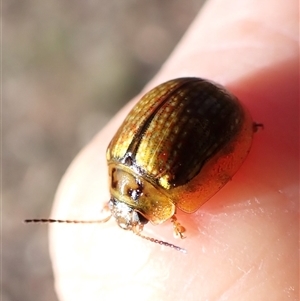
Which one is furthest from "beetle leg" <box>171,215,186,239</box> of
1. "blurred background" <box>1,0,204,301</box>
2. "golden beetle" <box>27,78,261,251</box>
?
"blurred background" <box>1,0,204,301</box>

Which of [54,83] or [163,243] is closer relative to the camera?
[163,243]

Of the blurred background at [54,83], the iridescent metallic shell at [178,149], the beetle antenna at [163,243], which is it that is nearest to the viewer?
the iridescent metallic shell at [178,149]

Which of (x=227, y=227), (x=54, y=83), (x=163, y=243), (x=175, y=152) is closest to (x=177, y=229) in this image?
(x=163, y=243)

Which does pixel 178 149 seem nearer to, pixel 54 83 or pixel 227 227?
pixel 227 227

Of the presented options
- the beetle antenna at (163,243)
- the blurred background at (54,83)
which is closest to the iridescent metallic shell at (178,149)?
the beetle antenna at (163,243)

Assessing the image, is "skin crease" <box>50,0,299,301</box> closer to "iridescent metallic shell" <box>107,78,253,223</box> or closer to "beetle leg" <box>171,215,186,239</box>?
"beetle leg" <box>171,215,186,239</box>

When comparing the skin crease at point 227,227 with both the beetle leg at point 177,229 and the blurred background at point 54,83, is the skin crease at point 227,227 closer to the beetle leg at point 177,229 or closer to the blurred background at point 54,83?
the beetle leg at point 177,229

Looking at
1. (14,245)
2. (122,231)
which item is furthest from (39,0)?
(122,231)
